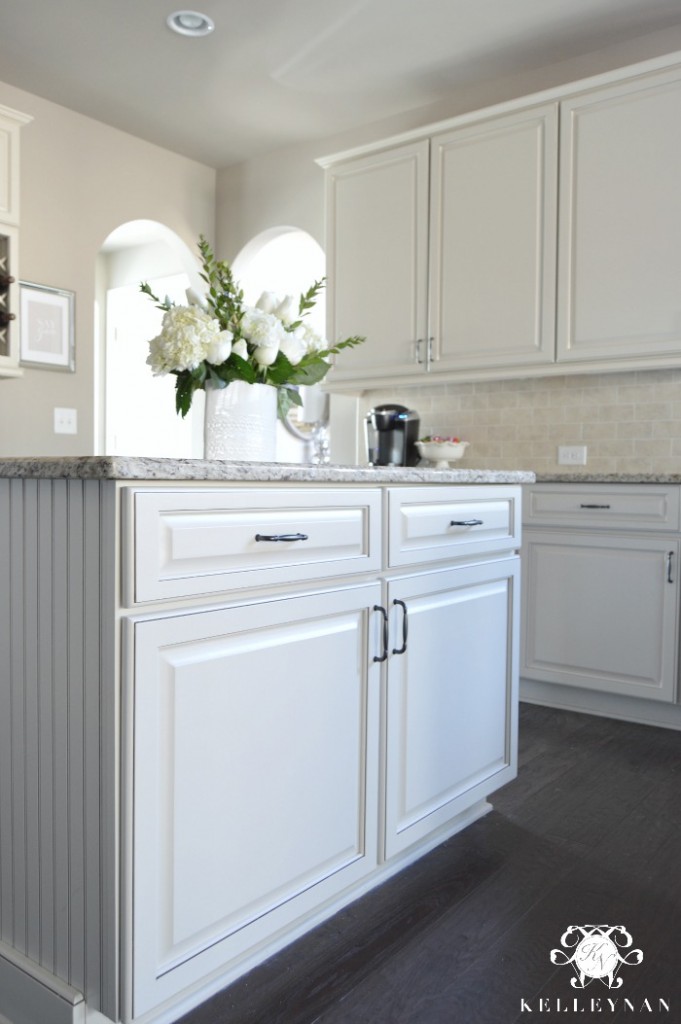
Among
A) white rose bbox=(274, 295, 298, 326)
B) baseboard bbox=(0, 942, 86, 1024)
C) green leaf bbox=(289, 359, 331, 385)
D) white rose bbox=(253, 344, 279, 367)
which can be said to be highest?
white rose bbox=(274, 295, 298, 326)

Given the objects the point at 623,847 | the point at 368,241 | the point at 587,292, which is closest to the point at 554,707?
the point at 623,847

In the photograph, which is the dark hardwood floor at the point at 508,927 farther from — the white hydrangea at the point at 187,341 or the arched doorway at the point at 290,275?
the arched doorway at the point at 290,275

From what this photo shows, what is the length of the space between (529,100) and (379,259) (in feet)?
3.04

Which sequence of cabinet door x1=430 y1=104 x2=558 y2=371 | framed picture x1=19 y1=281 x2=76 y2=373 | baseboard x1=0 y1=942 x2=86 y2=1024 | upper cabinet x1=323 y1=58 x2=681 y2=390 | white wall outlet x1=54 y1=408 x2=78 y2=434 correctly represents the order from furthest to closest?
white wall outlet x1=54 y1=408 x2=78 y2=434 < framed picture x1=19 y1=281 x2=76 y2=373 < cabinet door x1=430 y1=104 x2=558 y2=371 < upper cabinet x1=323 y1=58 x2=681 y2=390 < baseboard x1=0 y1=942 x2=86 y2=1024

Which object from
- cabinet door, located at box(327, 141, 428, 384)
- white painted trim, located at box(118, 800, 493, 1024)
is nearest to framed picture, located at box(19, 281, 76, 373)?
cabinet door, located at box(327, 141, 428, 384)

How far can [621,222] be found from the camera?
304 cm

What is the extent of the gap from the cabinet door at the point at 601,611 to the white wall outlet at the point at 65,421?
2.31 metres

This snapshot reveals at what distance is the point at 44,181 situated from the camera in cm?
390

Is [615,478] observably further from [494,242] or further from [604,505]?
[494,242]

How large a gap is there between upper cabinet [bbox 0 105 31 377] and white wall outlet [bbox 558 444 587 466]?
2384mm

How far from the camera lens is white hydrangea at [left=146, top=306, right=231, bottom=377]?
5.09ft

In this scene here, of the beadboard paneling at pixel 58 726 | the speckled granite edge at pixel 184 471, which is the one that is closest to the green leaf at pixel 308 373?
the speckled granite edge at pixel 184 471

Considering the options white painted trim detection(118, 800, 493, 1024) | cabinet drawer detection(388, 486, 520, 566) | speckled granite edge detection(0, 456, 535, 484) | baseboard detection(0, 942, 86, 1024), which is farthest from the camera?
cabinet drawer detection(388, 486, 520, 566)

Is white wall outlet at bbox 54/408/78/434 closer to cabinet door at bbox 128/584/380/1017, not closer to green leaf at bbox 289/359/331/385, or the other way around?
green leaf at bbox 289/359/331/385
